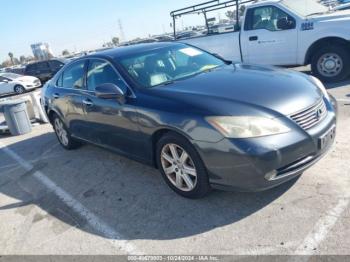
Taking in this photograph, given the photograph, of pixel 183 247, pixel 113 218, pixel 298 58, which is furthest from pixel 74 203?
pixel 298 58

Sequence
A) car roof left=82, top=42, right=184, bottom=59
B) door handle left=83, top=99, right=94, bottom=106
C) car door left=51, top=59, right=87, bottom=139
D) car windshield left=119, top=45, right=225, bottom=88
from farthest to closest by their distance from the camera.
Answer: car door left=51, top=59, right=87, bottom=139 → door handle left=83, top=99, right=94, bottom=106 → car roof left=82, top=42, right=184, bottom=59 → car windshield left=119, top=45, right=225, bottom=88

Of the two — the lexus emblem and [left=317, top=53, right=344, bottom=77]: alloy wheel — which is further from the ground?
the lexus emblem

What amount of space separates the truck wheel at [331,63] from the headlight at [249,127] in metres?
5.40

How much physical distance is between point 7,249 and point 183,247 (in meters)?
1.81

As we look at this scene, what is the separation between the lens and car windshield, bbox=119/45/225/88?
4.30 m

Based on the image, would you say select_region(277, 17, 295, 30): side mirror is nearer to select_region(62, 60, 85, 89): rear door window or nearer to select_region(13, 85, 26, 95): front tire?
select_region(62, 60, 85, 89): rear door window

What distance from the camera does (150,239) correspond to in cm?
333

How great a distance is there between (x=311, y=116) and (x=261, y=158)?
2.44 feet

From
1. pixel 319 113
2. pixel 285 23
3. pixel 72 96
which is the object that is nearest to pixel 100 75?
pixel 72 96

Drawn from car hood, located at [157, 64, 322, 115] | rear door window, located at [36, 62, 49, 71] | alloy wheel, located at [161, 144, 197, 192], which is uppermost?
car hood, located at [157, 64, 322, 115]

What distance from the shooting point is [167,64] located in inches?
181

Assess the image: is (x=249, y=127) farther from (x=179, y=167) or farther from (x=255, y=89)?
(x=179, y=167)

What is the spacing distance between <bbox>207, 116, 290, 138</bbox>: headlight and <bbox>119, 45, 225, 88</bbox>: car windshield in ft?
4.04

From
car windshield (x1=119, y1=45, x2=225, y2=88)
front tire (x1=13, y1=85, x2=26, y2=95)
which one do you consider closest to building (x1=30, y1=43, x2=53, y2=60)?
front tire (x1=13, y1=85, x2=26, y2=95)
